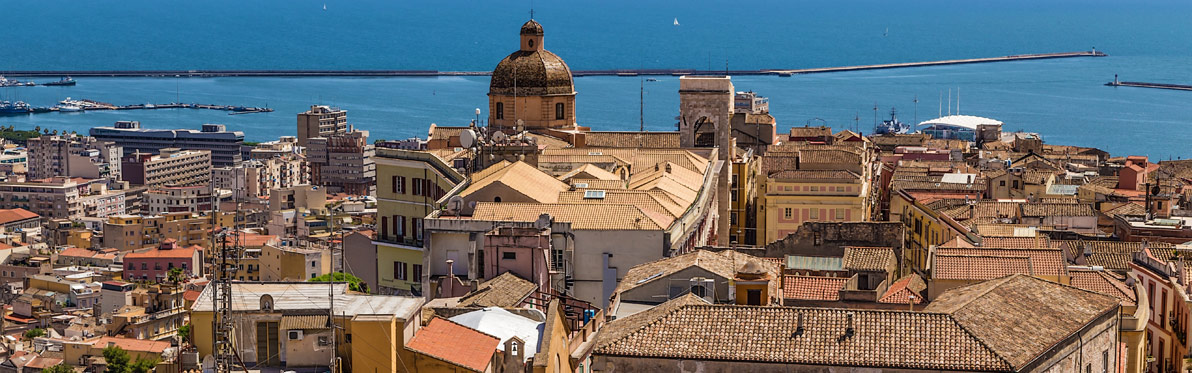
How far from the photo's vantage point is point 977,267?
22.4 meters

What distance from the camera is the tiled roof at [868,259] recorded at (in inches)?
953

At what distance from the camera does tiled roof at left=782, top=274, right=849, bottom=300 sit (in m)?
22.0

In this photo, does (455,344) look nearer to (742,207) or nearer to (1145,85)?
(742,207)

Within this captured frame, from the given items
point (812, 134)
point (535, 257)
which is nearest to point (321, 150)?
point (812, 134)

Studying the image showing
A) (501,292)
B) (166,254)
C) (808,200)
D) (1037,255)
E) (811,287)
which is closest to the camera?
(811,287)

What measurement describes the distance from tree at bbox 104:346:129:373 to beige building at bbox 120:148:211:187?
86833mm

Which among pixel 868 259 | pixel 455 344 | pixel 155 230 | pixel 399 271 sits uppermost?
pixel 868 259

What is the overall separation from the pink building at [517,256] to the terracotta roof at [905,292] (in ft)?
16.5

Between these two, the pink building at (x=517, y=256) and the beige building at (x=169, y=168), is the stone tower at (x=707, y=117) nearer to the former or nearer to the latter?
the pink building at (x=517, y=256)

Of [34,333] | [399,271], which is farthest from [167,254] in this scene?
[399,271]

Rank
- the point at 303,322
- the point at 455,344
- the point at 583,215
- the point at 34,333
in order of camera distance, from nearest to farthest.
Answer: the point at 303,322 → the point at 455,344 → the point at 583,215 → the point at 34,333

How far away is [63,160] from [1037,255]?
419ft

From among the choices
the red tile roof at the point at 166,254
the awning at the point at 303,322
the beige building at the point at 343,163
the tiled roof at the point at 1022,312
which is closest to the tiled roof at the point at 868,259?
the tiled roof at the point at 1022,312

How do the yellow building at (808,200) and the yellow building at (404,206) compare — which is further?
the yellow building at (808,200)
